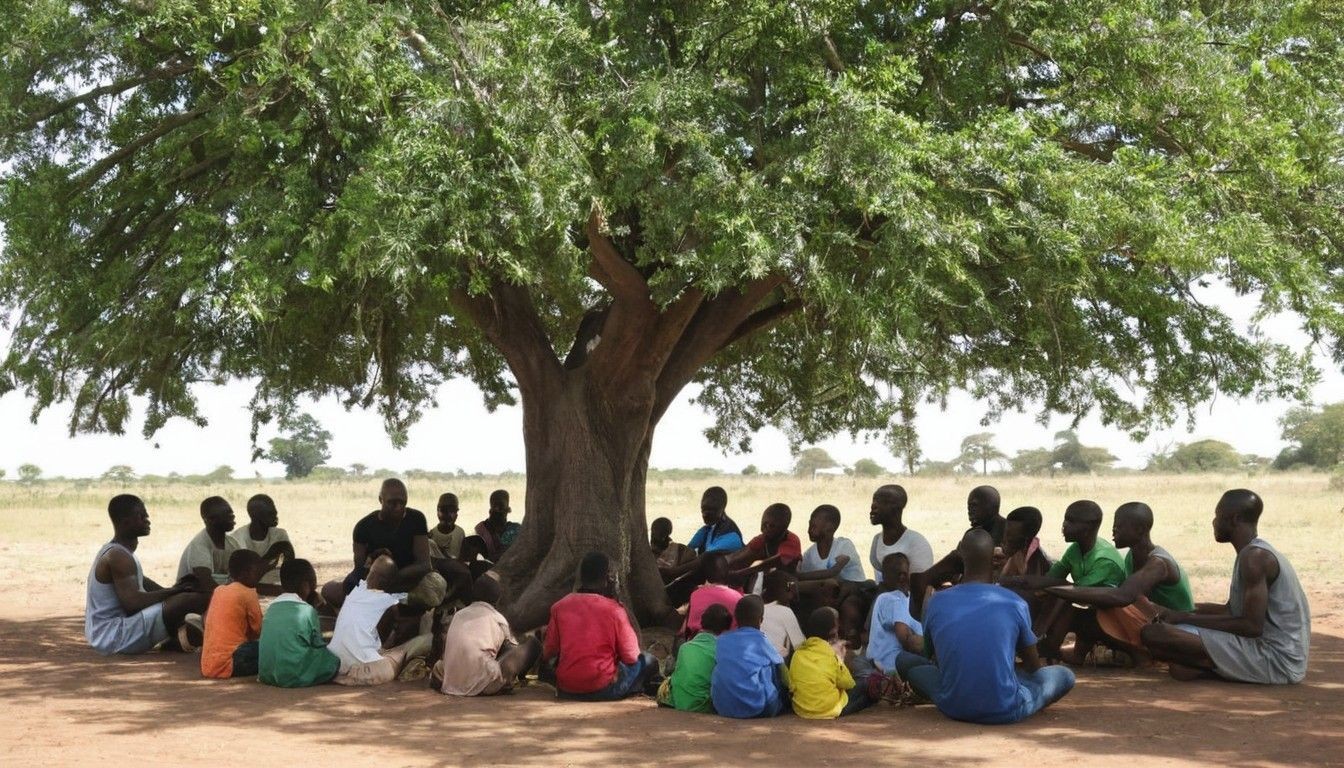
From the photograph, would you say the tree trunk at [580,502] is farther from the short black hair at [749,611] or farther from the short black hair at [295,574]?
the short black hair at [749,611]

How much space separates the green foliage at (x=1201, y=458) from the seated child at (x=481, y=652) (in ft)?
262

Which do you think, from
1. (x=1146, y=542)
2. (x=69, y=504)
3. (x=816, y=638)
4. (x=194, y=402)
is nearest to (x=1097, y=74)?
(x=1146, y=542)

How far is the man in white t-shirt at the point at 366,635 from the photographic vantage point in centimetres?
1023

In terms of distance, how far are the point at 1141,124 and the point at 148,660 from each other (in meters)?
9.45

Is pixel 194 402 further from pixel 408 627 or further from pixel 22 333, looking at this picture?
pixel 408 627

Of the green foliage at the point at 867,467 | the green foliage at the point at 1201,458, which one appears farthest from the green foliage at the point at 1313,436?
the green foliage at the point at 867,467

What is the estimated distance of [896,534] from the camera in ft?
37.7

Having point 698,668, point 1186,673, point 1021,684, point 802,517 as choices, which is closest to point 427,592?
point 698,668

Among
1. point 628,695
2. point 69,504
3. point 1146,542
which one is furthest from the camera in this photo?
point 69,504

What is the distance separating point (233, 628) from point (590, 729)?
349 centimetres

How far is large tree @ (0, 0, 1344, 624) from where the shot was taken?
976 cm

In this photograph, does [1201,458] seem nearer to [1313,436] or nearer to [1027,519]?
[1313,436]

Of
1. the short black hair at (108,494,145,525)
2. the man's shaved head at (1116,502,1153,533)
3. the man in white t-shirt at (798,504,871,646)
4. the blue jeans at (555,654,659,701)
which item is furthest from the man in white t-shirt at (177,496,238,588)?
the man's shaved head at (1116,502,1153,533)

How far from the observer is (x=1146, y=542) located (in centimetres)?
1036
